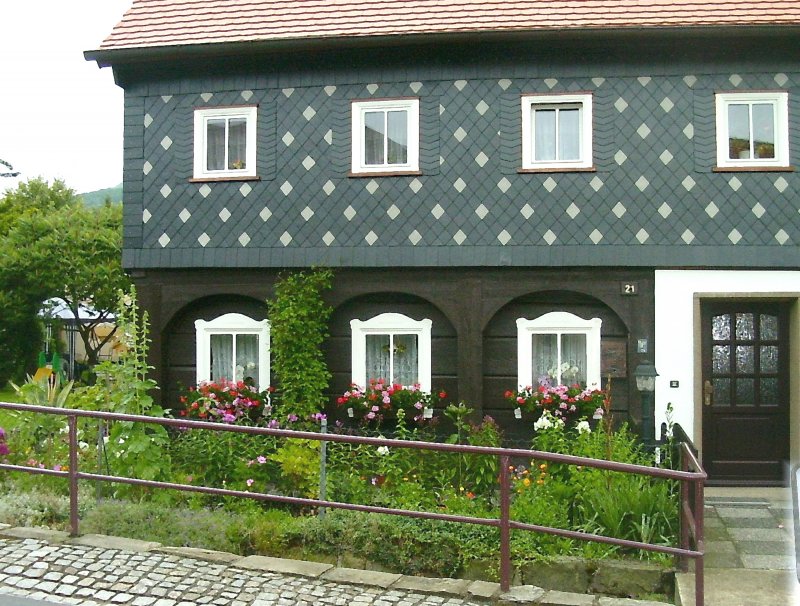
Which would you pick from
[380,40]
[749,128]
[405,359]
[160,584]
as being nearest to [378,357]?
[405,359]

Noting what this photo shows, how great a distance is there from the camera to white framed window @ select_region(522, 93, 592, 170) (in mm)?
11336

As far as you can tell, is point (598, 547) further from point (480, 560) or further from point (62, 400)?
point (62, 400)

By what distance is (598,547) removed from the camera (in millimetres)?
7297

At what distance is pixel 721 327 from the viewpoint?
11367 millimetres

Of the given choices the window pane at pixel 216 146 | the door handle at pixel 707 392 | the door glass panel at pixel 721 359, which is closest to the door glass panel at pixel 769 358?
the door glass panel at pixel 721 359

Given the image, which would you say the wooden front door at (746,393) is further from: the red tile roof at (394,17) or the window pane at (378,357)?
the window pane at (378,357)

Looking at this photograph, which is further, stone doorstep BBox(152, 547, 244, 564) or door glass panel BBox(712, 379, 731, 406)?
door glass panel BBox(712, 379, 731, 406)

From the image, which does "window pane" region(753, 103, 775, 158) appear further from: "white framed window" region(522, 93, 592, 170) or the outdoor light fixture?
the outdoor light fixture

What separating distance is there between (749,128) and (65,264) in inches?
804

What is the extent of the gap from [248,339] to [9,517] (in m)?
4.87

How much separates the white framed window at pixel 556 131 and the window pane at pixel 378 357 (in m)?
2.86

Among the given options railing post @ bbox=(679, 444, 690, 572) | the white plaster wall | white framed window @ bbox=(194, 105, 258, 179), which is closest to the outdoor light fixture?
the white plaster wall

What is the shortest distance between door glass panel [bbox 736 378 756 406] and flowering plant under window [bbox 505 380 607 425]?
1.70m

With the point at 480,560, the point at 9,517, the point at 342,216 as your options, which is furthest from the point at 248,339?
the point at 480,560
